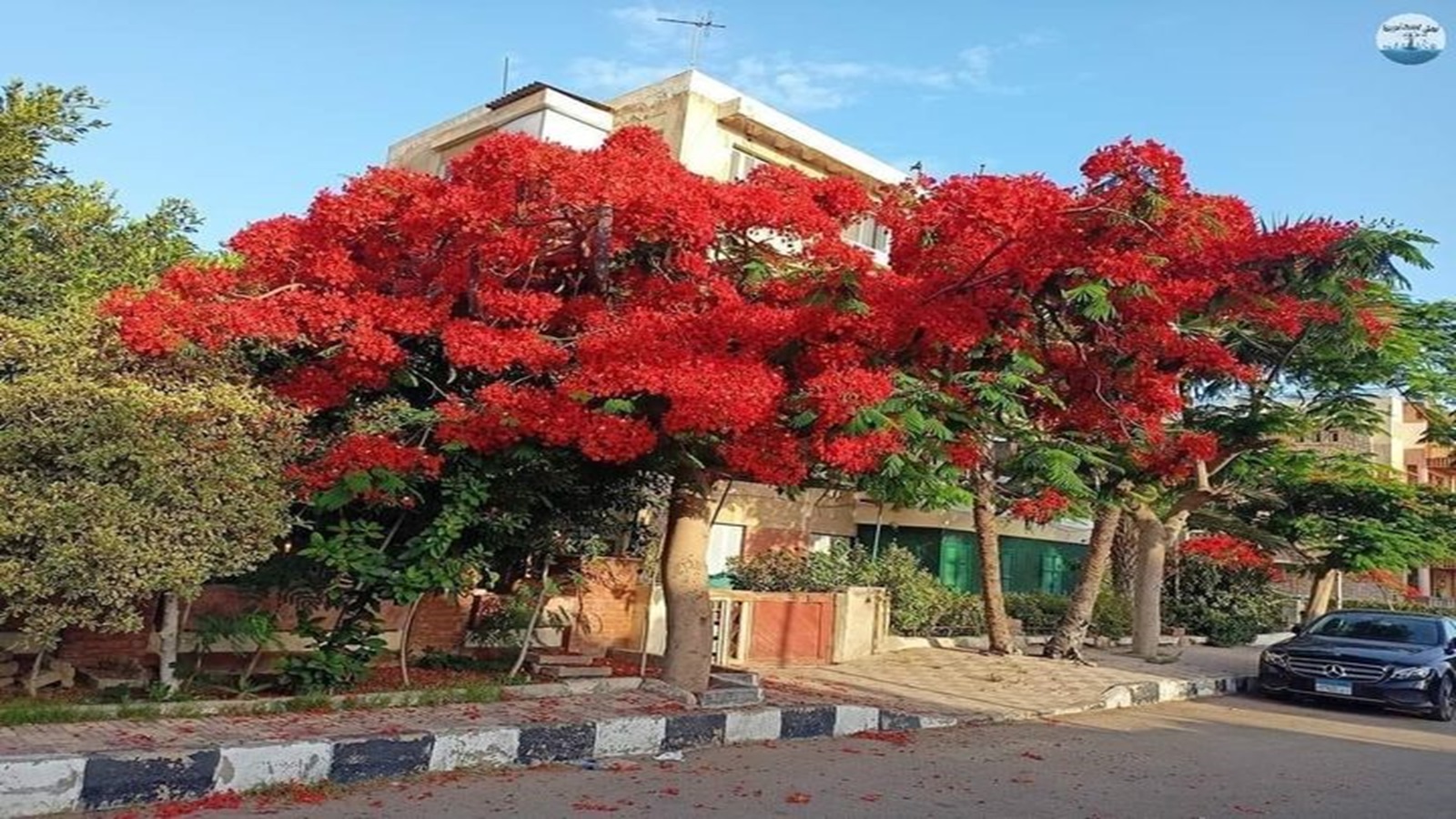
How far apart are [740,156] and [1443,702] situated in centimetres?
1333

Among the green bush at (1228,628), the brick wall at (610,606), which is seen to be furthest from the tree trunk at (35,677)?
the green bush at (1228,628)

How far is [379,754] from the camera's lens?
6.97 m

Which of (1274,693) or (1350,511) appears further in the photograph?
(1350,511)

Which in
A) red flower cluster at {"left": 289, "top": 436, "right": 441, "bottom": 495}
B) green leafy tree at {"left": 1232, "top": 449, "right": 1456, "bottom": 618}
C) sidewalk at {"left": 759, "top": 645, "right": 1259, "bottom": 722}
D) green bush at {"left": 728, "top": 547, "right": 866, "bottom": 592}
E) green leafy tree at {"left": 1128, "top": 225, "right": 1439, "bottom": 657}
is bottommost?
sidewalk at {"left": 759, "top": 645, "right": 1259, "bottom": 722}

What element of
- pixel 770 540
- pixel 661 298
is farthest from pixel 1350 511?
pixel 661 298

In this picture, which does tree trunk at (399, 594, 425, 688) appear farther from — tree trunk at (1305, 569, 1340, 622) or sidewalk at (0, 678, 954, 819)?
tree trunk at (1305, 569, 1340, 622)

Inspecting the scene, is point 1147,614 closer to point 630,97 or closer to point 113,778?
point 630,97

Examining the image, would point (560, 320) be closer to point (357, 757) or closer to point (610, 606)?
point (357, 757)

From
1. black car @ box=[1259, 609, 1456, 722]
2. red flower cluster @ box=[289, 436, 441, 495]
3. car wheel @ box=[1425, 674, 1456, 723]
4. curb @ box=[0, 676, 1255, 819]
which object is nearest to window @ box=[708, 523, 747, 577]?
black car @ box=[1259, 609, 1456, 722]

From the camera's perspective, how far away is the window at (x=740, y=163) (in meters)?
19.1

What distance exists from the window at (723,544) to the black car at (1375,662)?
345 inches

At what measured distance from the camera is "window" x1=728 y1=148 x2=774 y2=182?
19103 millimetres

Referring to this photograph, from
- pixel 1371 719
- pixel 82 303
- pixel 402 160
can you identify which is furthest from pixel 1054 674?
pixel 402 160

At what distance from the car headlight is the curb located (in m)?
6.56
